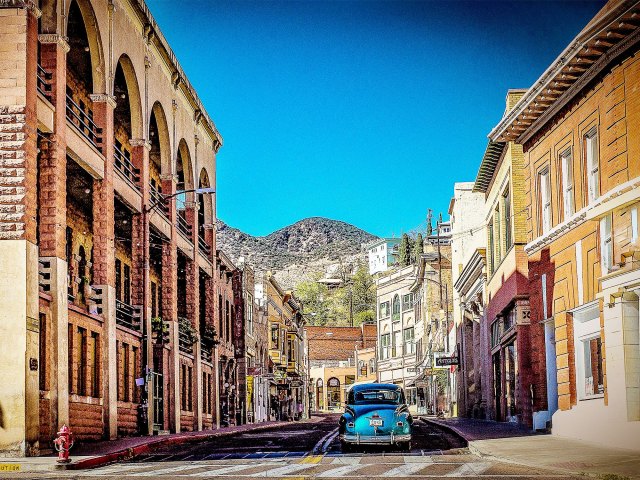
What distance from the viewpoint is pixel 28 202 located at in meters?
25.8

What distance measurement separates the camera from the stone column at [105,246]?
3378cm

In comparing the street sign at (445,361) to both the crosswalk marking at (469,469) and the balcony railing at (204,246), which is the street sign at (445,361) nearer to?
the balcony railing at (204,246)

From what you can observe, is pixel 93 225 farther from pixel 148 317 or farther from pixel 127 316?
pixel 127 316

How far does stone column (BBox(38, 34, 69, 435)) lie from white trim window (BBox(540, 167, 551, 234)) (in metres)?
14.6

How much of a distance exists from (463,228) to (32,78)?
48.5m

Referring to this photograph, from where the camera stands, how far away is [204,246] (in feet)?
185

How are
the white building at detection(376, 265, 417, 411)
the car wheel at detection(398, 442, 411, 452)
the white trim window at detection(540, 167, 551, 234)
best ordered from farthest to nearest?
1. the white building at detection(376, 265, 417, 411)
2. the white trim window at detection(540, 167, 551, 234)
3. the car wheel at detection(398, 442, 411, 452)

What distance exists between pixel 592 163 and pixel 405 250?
129m

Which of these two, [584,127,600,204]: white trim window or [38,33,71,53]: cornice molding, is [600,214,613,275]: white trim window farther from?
[38,33,71,53]: cornice molding

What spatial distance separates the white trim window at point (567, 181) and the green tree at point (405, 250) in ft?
401

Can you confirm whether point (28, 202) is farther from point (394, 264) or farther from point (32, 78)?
point (394, 264)

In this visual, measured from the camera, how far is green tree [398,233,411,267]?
6024 inches

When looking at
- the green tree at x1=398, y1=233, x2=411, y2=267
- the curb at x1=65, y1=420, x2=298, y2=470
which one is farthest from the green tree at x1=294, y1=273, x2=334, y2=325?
the curb at x1=65, y1=420, x2=298, y2=470

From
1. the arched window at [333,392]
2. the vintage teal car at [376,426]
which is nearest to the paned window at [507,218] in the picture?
the vintage teal car at [376,426]
